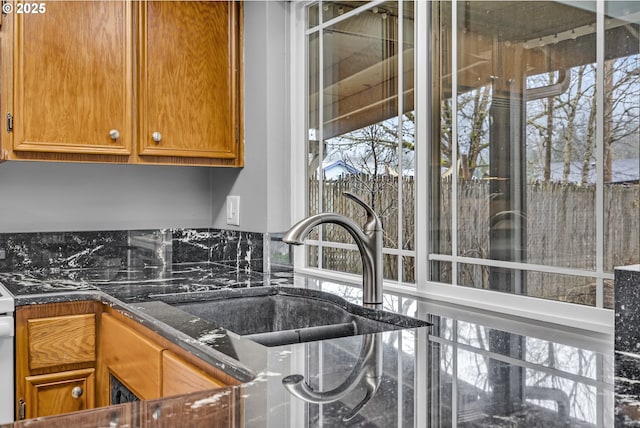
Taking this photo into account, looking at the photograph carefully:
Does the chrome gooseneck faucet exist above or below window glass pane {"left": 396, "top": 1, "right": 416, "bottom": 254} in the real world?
below

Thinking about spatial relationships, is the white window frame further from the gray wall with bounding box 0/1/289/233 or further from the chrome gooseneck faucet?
the chrome gooseneck faucet

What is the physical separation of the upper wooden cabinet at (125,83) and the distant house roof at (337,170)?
455 millimetres

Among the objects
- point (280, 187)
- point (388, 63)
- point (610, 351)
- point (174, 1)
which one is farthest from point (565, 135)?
point (174, 1)

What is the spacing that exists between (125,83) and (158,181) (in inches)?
21.2

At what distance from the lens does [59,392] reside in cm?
198

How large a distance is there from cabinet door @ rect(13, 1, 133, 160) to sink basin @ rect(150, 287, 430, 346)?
2.56 ft

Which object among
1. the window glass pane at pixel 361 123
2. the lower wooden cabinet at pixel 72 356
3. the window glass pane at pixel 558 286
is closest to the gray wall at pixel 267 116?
the window glass pane at pixel 361 123

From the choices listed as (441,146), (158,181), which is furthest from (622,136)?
(158,181)

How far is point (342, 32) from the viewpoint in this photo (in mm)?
2287

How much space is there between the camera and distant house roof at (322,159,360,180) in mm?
2234

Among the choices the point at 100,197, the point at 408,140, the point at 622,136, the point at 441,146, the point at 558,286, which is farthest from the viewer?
the point at 100,197

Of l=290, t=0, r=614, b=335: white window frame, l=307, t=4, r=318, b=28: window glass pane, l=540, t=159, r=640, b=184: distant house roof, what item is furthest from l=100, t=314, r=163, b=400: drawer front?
l=307, t=4, r=318, b=28: window glass pane

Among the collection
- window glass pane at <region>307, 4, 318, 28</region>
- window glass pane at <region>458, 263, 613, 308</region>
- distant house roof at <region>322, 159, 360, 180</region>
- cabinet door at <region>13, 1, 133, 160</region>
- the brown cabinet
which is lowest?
the brown cabinet

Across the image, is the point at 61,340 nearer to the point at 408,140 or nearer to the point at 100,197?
the point at 100,197
